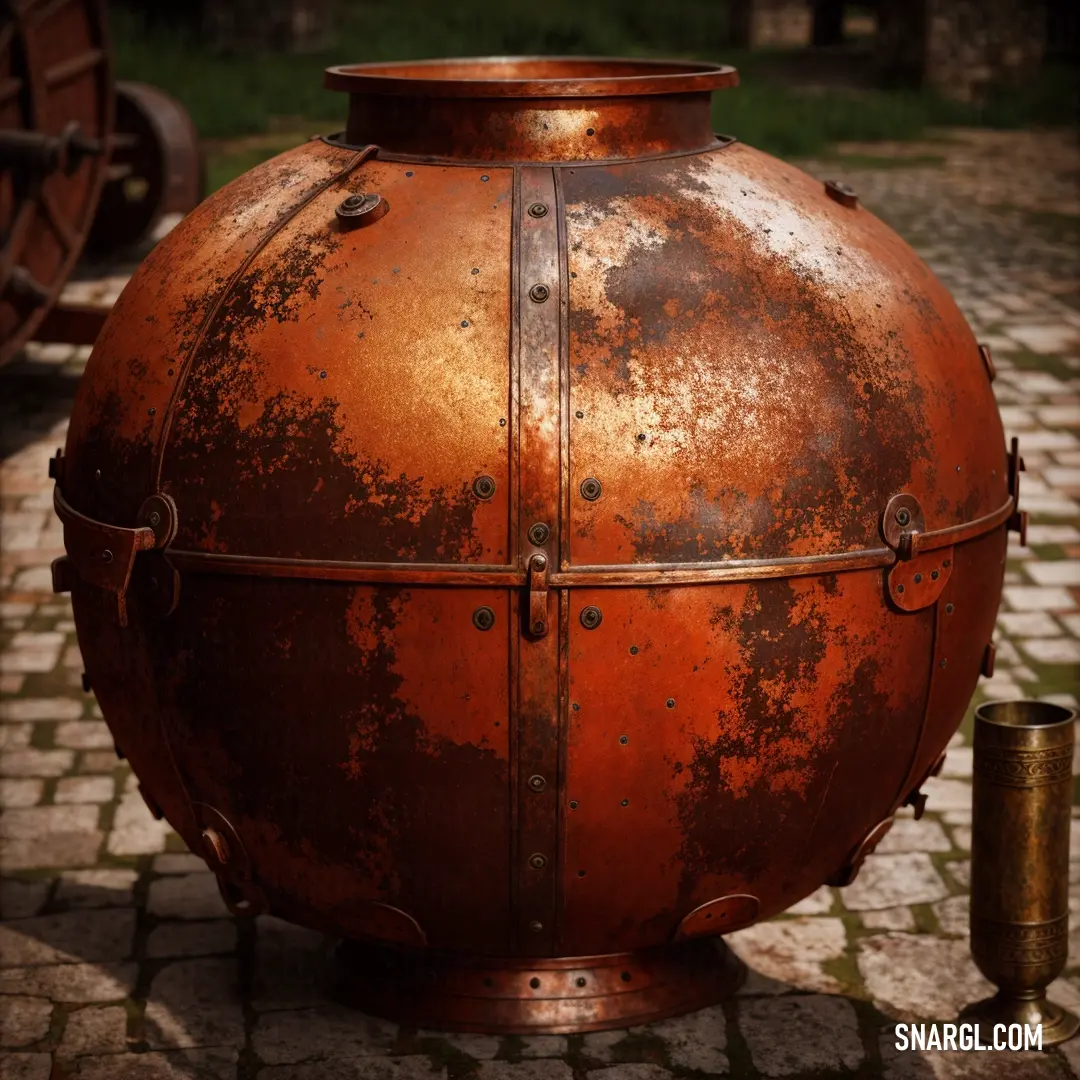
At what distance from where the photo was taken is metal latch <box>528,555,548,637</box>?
279 cm

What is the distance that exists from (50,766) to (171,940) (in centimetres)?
115

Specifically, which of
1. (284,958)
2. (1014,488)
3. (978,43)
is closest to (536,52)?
(978,43)

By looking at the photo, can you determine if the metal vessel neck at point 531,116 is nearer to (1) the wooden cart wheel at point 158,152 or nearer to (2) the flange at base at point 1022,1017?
(2) the flange at base at point 1022,1017

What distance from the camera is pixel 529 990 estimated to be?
3.45 m

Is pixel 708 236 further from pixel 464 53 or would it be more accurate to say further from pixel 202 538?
pixel 464 53

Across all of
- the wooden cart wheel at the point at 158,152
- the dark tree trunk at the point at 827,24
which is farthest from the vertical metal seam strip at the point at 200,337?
the dark tree trunk at the point at 827,24

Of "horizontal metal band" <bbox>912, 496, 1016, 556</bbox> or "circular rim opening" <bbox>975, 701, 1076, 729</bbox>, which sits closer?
"horizontal metal band" <bbox>912, 496, 1016, 556</bbox>

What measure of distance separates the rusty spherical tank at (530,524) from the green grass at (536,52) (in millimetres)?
9741

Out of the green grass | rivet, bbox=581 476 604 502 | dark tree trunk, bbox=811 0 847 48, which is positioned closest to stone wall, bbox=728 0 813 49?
dark tree trunk, bbox=811 0 847 48

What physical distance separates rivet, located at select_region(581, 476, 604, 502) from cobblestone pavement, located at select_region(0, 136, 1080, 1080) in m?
1.29

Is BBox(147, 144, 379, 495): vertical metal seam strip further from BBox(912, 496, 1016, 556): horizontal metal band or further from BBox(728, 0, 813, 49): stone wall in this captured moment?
BBox(728, 0, 813, 49): stone wall

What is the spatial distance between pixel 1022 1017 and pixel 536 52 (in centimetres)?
1699

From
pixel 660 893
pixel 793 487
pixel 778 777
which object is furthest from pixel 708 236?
pixel 660 893

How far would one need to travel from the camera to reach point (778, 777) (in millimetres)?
3035
